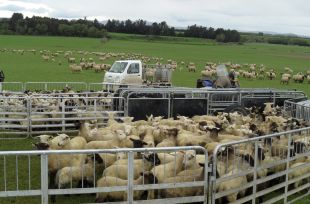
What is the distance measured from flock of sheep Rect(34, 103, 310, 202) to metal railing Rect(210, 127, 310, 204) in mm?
19

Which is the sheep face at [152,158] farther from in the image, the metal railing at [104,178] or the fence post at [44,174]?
the fence post at [44,174]

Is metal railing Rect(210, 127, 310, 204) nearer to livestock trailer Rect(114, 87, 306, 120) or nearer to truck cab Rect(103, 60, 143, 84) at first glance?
livestock trailer Rect(114, 87, 306, 120)

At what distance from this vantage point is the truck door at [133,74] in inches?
1004

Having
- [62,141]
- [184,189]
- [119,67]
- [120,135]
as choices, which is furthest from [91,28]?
[184,189]

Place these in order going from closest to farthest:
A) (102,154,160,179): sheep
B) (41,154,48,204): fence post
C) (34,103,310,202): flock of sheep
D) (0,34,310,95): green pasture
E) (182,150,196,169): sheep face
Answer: (41,154,48,204): fence post < (34,103,310,202): flock of sheep < (182,150,196,169): sheep face < (102,154,160,179): sheep < (0,34,310,95): green pasture

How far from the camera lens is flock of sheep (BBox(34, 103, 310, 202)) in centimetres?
801

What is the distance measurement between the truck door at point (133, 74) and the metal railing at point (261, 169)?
15.5 m

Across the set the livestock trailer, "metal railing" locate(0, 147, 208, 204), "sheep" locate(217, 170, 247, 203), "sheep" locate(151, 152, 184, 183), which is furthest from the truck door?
"sheep" locate(217, 170, 247, 203)

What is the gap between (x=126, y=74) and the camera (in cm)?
2547

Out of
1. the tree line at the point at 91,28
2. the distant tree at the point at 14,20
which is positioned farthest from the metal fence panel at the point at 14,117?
the distant tree at the point at 14,20

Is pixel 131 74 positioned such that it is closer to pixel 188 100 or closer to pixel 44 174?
pixel 188 100

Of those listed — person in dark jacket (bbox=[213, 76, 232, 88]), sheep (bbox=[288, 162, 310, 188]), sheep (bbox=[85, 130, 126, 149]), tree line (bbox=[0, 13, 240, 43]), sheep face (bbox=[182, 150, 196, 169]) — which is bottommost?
sheep (bbox=[288, 162, 310, 188])

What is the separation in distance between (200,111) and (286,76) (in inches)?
1005

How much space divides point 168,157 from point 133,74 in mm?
17131
